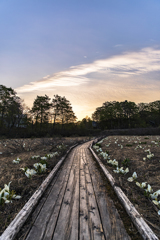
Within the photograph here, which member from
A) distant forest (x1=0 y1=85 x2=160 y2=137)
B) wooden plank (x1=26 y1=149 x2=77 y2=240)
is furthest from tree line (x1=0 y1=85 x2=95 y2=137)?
wooden plank (x1=26 y1=149 x2=77 y2=240)

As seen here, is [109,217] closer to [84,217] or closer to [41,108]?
[84,217]

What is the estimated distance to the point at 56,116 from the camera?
40.2m

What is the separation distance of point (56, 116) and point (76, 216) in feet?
126

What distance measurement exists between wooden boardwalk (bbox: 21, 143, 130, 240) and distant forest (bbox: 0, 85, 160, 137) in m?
19.5

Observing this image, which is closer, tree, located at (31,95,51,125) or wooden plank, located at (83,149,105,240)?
wooden plank, located at (83,149,105,240)

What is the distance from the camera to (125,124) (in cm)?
6425

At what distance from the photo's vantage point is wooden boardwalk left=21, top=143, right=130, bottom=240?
1977 mm

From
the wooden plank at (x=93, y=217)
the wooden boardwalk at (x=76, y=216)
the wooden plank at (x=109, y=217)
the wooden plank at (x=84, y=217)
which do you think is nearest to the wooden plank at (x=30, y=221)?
the wooden boardwalk at (x=76, y=216)

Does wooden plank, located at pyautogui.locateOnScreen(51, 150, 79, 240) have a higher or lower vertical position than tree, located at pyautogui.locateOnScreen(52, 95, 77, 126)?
lower

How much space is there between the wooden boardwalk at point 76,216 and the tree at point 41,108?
35543 mm

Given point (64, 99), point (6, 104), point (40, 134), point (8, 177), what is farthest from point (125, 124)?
point (8, 177)

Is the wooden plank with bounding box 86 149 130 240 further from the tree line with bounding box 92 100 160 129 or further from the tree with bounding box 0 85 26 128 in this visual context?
the tree line with bounding box 92 100 160 129

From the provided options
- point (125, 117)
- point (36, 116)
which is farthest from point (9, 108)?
point (125, 117)

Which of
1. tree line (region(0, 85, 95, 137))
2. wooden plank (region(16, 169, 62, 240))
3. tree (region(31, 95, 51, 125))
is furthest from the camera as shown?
tree (region(31, 95, 51, 125))
